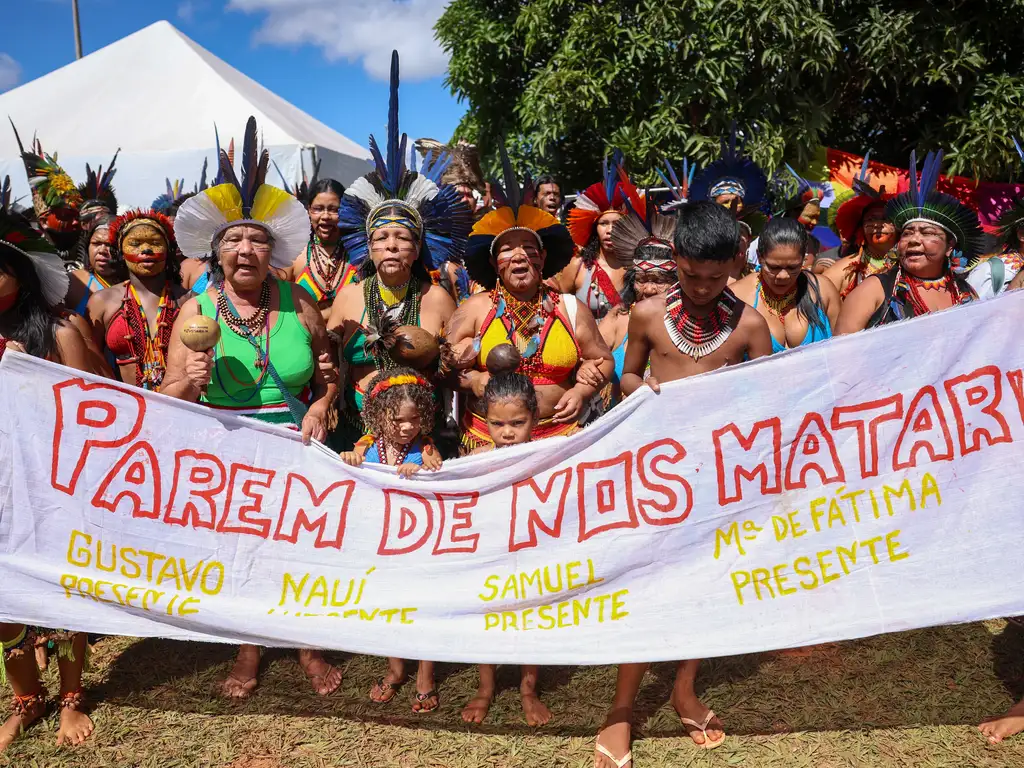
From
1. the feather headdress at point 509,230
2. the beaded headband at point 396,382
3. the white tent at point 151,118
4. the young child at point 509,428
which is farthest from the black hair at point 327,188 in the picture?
the white tent at point 151,118

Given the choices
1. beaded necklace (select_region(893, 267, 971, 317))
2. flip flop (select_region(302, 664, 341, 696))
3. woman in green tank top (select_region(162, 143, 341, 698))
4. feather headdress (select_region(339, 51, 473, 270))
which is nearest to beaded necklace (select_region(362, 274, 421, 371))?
feather headdress (select_region(339, 51, 473, 270))

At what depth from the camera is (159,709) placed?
3.55 metres

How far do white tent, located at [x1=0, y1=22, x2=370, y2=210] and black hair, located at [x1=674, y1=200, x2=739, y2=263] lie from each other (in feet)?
32.3

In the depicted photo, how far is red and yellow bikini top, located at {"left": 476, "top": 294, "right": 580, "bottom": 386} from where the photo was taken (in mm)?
3732

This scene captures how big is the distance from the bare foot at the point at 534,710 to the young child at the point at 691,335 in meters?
0.32

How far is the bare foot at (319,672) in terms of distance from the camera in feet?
12.2

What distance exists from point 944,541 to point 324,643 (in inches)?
91.3

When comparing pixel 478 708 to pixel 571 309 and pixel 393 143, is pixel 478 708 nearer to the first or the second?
pixel 571 309

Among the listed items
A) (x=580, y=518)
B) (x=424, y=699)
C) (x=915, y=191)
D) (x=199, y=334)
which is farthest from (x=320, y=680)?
(x=915, y=191)

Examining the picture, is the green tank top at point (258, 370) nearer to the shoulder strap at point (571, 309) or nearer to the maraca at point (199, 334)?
the maraca at point (199, 334)

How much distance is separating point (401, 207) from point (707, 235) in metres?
1.69

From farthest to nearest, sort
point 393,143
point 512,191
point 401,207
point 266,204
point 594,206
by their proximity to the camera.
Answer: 1. point 594,206
2. point 393,143
3. point 401,207
4. point 512,191
5. point 266,204

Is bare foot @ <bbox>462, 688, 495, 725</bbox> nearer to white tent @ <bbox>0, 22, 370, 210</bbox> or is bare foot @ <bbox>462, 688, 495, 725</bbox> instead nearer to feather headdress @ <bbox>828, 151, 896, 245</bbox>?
feather headdress @ <bbox>828, 151, 896, 245</bbox>

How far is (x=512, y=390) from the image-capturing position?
3.41 metres
